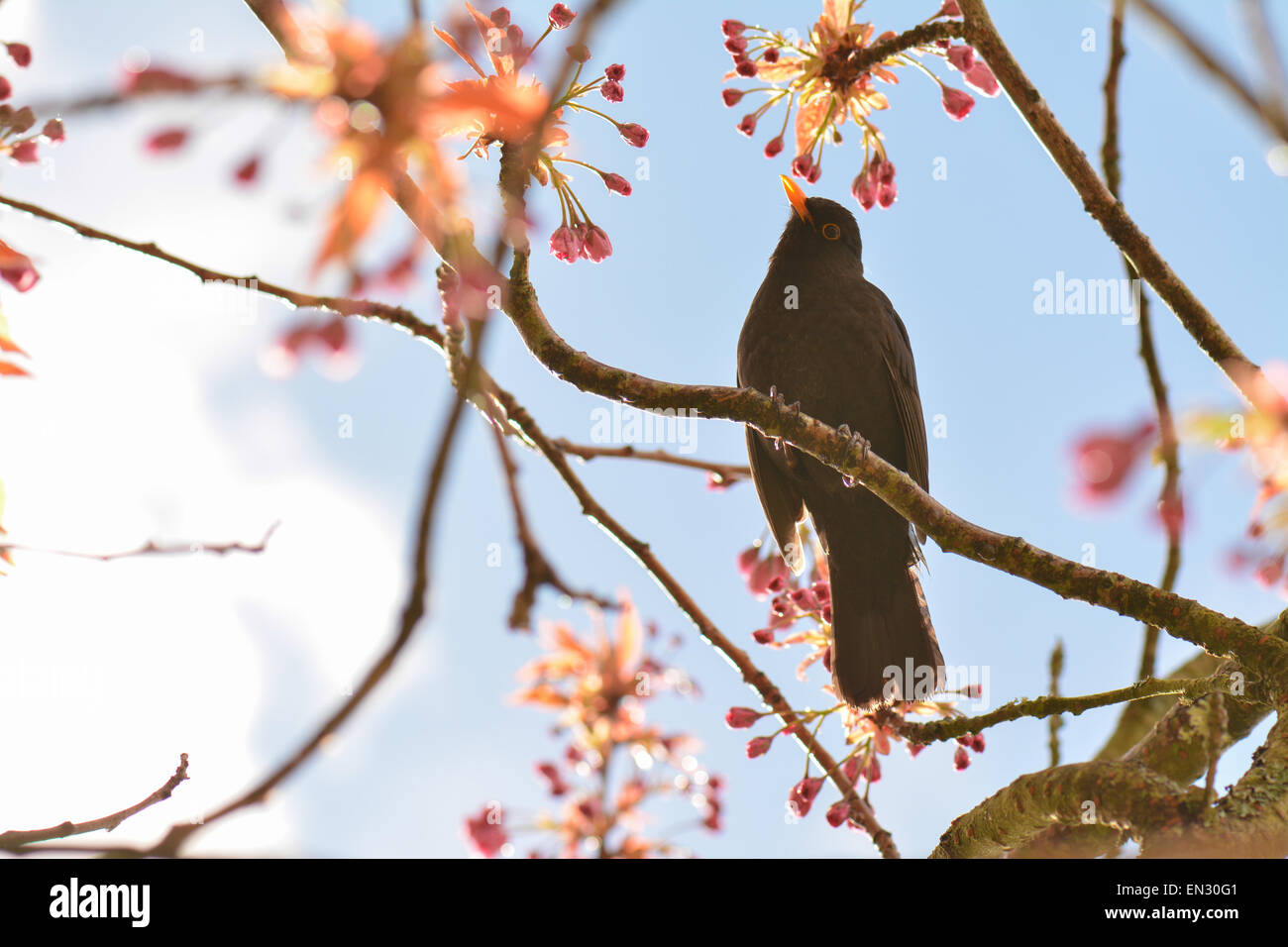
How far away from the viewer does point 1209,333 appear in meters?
2.56

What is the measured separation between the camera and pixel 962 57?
296 cm

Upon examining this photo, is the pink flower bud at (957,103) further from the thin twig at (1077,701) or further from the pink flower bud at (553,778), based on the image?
the pink flower bud at (553,778)

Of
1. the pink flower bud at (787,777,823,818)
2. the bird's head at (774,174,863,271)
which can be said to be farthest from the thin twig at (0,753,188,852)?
the bird's head at (774,174,863,271)

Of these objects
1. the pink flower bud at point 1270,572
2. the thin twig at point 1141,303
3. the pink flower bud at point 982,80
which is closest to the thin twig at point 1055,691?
the thin twig at point 1141,303

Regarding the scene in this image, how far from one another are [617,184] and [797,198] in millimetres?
2127

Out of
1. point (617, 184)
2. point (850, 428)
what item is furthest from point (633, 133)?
point (850, 428)

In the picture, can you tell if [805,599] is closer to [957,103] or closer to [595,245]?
[595,245]

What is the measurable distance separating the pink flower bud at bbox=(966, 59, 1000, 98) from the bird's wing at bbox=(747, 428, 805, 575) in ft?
5.07

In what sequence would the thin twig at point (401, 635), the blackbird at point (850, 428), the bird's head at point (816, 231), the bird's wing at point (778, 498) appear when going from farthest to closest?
the bird's head at point (816, 231)
the blackbird at point (850, 428)
the bird's wing at point (778, 498)
the thin twig at point (401, 635)

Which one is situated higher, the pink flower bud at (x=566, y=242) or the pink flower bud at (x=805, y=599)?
the pink flower bud at (x=566, y=242)

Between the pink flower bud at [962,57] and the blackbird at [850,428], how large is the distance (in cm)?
138

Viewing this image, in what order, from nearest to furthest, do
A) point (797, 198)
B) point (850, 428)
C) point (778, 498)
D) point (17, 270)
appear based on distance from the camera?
→ point (17, 270) → point (850, 428) → point (778, 498) → point (797, 198)

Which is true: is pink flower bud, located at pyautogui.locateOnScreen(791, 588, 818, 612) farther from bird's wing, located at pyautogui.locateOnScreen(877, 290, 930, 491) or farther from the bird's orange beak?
the bird's orange beak

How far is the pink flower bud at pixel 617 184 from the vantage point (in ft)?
9.21
